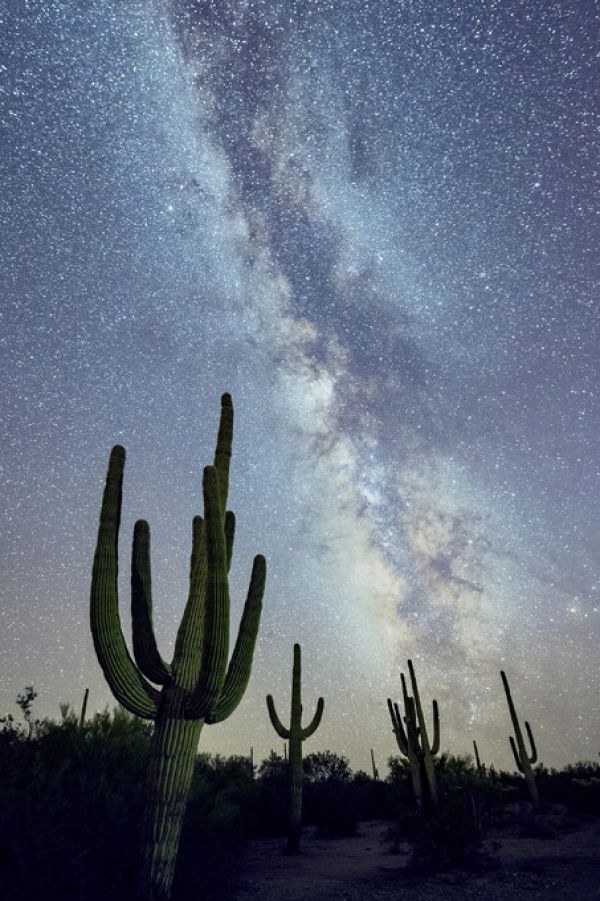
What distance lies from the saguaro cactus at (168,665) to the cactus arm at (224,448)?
0.40m

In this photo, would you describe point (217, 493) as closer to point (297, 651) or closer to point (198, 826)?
point (198, 826)

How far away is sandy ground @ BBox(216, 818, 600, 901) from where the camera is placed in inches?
344

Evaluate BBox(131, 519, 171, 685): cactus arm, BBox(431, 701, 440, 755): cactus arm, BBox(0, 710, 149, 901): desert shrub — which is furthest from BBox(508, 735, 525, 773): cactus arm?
BBox(131, 519, 171, 685): cactus arm

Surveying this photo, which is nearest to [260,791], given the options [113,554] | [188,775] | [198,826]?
[198,826]

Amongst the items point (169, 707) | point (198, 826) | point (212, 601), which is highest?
point (212, 601)

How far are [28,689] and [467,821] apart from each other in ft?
29.1

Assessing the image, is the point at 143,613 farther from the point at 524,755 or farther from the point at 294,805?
the point at 524,755

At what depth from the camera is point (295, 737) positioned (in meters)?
Result: 13.3

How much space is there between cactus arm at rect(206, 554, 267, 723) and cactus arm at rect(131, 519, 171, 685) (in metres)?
0.78

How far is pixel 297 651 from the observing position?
46.1ft

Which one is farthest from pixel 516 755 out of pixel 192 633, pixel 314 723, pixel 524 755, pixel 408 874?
pixel 192 633

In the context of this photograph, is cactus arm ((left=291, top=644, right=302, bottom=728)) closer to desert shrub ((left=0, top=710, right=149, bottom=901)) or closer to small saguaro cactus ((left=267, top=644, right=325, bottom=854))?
small saguaro cactus ((left=267, top=644, right=325, bottom=854))

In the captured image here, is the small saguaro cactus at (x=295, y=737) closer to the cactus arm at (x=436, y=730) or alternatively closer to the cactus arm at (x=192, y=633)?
the cactus arm at (x=436, y=730)

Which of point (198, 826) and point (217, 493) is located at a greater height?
point (217, 493)
